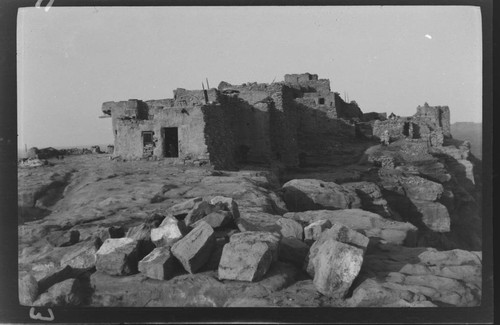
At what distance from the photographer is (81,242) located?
18.6 feet

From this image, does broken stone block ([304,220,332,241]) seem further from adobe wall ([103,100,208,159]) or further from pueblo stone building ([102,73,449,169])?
adobe wall ([103,100,208,159])

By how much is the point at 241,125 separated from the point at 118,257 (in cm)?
1088

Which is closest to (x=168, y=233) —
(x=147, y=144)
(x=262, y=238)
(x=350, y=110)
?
(x=262, y=238)

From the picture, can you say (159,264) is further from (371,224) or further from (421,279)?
(371,224)

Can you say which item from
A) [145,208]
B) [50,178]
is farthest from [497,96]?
[50,178]

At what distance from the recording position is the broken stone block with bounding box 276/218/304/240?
18.6ft

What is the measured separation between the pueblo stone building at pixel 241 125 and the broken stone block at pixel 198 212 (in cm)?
540

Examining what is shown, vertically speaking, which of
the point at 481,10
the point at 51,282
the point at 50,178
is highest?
the point at 481,10

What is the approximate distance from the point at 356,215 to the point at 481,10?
3937 mm

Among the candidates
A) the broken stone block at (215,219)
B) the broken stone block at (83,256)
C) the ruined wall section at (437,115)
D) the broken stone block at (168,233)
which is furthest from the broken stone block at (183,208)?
the ruined wall section at (437,115)

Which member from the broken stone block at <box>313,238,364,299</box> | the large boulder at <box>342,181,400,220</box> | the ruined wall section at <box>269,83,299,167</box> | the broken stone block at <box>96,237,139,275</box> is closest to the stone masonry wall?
the ruined wall section at <box>269,83,299,167</box>

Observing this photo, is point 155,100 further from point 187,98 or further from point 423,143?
point 423,143

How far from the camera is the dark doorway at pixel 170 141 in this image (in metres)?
12.2

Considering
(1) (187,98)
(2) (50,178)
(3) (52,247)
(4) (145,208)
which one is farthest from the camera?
(1) (187,98)
